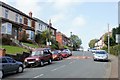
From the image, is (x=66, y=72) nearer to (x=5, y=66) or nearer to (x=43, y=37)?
(x=5, y=66)

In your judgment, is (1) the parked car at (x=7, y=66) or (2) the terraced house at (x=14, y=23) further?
Result: (2) the terraced house at (x=14, y=23)

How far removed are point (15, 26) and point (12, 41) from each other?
693cm

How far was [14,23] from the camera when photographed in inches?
2151

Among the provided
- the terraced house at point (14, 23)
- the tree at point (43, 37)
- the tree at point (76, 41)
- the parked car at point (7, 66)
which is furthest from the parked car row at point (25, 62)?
the tree at point (76, 41)

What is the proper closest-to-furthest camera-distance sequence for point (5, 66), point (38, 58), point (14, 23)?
1. point (5, 66)
2. point (38, 58)
3. point (14, 23)

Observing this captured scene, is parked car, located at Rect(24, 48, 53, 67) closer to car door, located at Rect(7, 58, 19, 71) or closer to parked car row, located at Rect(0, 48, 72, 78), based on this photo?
parked car row, located at Rect(0, 48, 72, 78)

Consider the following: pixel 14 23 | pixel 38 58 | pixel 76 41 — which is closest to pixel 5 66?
pixel 38 58

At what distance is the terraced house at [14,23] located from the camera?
50.5 m

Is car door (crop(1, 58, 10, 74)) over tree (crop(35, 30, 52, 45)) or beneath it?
beneath

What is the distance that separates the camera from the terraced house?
5047 centimetres

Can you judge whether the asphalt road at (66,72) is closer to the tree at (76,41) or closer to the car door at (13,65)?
the car door at (13,65)

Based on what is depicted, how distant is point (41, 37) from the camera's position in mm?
70000

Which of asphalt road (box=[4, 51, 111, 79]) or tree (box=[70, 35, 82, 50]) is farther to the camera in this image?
tree (box=[70, 35, 82, 50])

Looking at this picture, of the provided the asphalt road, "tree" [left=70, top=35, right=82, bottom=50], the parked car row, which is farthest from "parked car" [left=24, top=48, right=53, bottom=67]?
"tree" [left=70, top=35, right=82, bottom=50]
